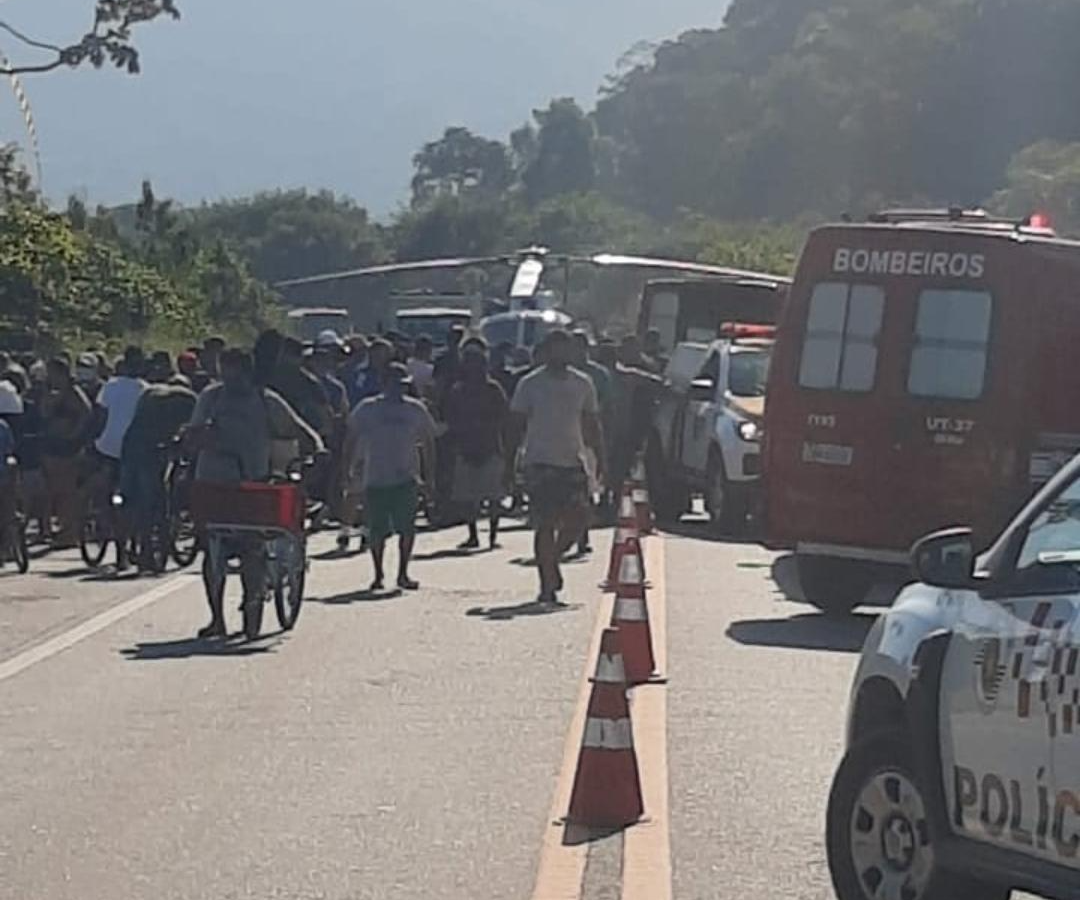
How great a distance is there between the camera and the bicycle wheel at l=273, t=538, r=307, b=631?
17.4 meters

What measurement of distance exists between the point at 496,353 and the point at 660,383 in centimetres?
316

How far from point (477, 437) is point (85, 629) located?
7.74 metres

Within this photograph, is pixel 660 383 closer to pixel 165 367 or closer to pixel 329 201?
pixel 165 367

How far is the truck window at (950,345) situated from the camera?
17.7 metres

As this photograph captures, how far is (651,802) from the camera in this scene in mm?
11031

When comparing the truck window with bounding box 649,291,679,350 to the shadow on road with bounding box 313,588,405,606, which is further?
the truck window with bounding box 649,291,679,350

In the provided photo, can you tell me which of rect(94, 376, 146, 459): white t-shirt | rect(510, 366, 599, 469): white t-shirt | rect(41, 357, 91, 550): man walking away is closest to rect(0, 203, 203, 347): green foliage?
rect(41, 357, 91, 550): man walking away

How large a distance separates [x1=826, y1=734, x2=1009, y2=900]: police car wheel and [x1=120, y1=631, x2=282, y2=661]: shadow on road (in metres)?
8.36

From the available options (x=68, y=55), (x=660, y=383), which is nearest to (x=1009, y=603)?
(x=660, y=383)

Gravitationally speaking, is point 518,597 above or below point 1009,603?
below

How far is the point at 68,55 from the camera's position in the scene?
33.2 meters

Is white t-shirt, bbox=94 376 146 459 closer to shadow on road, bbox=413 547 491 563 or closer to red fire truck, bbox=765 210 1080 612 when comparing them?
shadow on road, bbox=413 547 491 563

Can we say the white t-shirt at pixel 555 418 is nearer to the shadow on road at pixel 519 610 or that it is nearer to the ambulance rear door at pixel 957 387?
the shadow on road at pixel 519 610

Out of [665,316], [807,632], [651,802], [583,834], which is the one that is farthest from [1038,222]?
[665,316]
